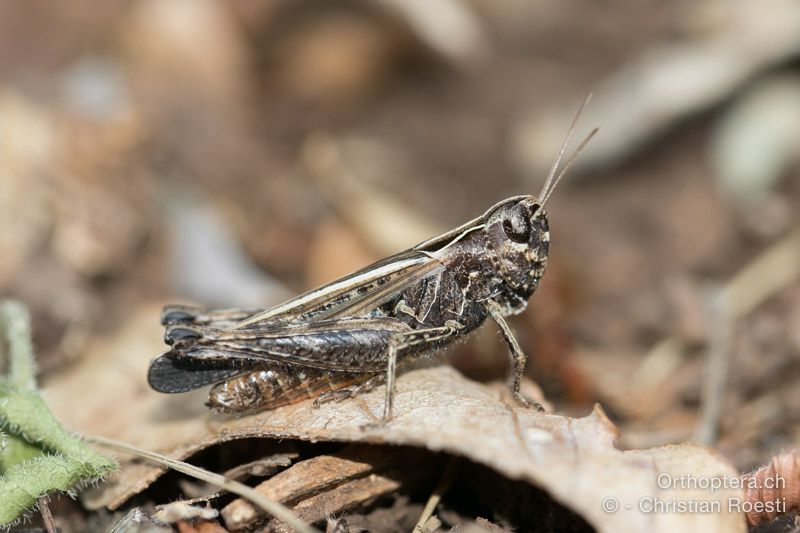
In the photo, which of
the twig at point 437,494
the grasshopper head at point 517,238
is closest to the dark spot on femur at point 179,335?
the twig at point 437,494

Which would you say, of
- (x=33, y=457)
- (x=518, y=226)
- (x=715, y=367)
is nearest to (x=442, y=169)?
(x=715, y=367)

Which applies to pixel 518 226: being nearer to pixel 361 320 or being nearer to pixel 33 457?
pixel 361 320

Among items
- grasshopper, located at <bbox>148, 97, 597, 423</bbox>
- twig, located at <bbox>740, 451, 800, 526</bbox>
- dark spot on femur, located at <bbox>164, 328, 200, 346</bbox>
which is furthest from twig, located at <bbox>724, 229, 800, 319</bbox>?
→ dark spot on femur, located at <bbox>164, 328, 200, 346</bbox>

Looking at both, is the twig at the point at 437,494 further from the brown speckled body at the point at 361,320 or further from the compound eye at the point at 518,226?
the compound eye at the point at 518,226

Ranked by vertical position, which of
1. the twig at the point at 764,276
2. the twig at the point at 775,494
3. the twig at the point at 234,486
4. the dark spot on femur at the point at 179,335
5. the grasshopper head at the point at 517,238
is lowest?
the twig at the point at 234,486

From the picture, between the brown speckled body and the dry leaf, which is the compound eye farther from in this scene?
the dry leaf
